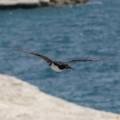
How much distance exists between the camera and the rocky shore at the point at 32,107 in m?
16.8

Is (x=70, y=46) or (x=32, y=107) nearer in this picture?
(x=32, y=107)

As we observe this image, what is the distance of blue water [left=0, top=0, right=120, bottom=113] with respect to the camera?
35781mm

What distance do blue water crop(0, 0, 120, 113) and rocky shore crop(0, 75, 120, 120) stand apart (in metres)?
3.14

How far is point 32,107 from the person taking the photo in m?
18.2

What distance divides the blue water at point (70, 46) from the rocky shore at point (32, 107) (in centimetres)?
314

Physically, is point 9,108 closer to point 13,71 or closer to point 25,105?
point 25,105

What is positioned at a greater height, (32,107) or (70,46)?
(32,107)

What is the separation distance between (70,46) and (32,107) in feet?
121

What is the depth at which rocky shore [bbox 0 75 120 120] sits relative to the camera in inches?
661

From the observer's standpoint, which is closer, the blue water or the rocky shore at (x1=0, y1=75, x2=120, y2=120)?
the rocky shore at (x1=0, y1=75, x2=120, y2=120)

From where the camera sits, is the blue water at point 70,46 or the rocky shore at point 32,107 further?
the blue water at point 70,46

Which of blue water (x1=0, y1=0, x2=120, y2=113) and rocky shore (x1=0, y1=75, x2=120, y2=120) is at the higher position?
rocky shore (x1=0, y1=75, x2=120, y2=120)

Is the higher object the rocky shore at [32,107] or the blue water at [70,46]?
the rocky shore at [32,107]

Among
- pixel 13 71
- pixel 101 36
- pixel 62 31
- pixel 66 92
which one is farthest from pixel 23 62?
pixel 62 31
